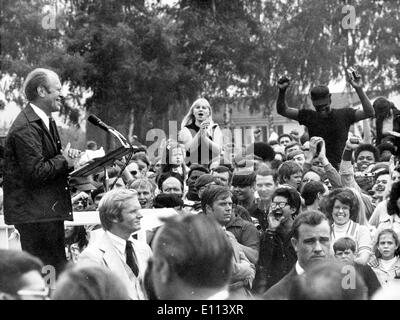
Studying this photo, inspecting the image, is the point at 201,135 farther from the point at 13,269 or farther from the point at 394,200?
the point at 13,269

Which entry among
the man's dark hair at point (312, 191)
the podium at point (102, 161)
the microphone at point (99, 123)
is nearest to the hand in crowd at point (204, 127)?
the man's dark hair at point (312, 191)

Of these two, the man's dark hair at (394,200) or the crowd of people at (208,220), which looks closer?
the crowd of people at (208,220)

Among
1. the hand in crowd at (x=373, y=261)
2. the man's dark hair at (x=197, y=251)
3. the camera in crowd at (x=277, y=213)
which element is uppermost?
the camera in crowd at (x=277, y=213)

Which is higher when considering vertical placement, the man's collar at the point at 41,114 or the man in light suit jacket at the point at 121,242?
the man's collar at the point at 41,114

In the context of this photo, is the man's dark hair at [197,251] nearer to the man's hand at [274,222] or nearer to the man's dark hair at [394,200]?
the man's dark hair at [394,200]

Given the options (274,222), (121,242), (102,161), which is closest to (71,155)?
(102,161)

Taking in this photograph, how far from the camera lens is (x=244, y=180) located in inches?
288

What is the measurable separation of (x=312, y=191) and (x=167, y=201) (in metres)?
1.06

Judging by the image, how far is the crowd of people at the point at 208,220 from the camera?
2814 millimetres

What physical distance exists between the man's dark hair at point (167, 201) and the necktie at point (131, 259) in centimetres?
178

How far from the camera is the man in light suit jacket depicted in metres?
4.95

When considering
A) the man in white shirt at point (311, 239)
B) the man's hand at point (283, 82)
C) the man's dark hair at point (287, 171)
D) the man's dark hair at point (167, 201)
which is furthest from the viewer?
the man's dark hair at point (287, 171)

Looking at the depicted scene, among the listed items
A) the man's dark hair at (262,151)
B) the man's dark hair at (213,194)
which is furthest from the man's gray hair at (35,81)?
the man's dark hair at (262,151)

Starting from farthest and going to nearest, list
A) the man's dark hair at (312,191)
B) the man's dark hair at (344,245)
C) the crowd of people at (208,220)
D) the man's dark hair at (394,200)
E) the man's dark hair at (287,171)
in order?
the man's dark hair at (287,171)
the man's dark hair at (312,191)
the man's dark hair at (344,245)
the man's dark hair at (394,200)
the crowd of people at (208,220)
